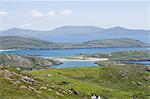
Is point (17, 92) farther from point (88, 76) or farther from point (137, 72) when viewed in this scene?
point (137, 72)

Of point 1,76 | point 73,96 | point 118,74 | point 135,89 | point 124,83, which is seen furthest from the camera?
point 118,74

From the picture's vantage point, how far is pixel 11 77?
5416cm

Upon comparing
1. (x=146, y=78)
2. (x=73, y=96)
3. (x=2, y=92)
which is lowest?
(x=146, y=78)

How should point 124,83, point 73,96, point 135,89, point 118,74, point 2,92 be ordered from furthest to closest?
point 118,74
point 124,83
point 135,89
point 73,96
point 2,92

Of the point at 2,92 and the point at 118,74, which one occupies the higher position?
the point at 2,92

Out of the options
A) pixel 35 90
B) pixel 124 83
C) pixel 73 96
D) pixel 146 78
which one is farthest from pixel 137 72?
pixel 35 90

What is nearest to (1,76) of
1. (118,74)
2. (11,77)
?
(11,77)

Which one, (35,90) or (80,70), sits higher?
(35,90)

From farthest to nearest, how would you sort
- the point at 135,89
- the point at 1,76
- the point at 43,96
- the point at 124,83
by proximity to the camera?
1. the point at 124,83
2. the point at 135,89
3. the point at 1,76
4. the point at 43,96

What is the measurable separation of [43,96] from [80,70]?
7516 cm

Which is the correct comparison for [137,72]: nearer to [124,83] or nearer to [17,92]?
[124,83]

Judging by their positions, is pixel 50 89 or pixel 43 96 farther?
pixel 50 89

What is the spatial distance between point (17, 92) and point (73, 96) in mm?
13644

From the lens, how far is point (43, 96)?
4791 cm
